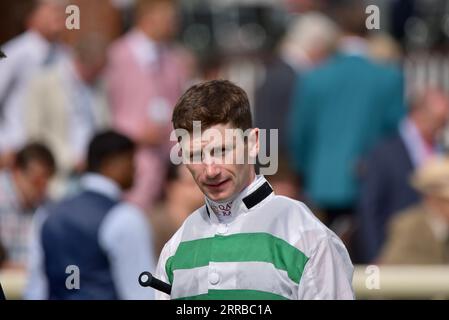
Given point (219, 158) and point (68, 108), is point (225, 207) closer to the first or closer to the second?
point (219, 158)

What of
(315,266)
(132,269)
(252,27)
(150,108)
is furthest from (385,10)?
(315,266)

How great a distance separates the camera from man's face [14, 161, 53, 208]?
9305 mm

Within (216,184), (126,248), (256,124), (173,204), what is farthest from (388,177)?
(216,184)

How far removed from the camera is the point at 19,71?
9.60m

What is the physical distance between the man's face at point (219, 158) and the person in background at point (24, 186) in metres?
5.37

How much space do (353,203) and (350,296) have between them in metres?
6.31

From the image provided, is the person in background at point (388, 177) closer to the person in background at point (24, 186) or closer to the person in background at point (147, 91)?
the person in background at point (147, 91)

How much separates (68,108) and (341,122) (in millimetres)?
1652

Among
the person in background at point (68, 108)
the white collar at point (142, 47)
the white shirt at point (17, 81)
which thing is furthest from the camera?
the white collar at point (142, 47)

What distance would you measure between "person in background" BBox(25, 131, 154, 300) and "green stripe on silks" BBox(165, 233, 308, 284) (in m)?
2.24

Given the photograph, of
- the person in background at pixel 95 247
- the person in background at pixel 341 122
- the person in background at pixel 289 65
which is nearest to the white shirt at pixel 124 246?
the person in background at pixel 95 247

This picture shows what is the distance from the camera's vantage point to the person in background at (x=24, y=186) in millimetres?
9172

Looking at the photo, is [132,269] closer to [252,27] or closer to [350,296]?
[350,296]
